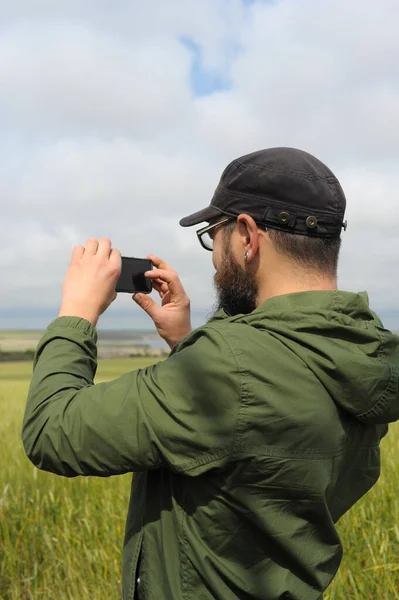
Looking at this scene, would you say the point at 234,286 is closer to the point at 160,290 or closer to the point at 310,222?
the point at 310,222

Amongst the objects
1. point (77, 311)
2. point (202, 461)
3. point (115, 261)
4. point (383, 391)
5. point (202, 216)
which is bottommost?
point (202, 461)

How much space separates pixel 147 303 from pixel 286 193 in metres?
0.56

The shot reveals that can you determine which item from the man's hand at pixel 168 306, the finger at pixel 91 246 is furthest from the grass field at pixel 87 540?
the finger at pixel 91 246

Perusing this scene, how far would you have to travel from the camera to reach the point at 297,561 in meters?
1.20

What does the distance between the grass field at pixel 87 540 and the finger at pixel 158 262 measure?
163cm

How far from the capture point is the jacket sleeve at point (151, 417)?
1.07 m

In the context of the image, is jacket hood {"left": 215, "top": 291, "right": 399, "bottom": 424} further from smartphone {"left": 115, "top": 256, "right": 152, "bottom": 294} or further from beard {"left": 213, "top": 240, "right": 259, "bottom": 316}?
smartphone {"left": 115, "top": 256, "right": 152, "bottom": 294}

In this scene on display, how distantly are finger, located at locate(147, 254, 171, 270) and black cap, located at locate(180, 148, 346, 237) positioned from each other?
0.35 m

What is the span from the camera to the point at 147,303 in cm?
170

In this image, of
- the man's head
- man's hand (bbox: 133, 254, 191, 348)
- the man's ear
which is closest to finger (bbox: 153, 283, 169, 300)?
man's hand (bbox: 133, 254, 191, 348)

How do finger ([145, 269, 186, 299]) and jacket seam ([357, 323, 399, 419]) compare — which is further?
finger ([145, 269, 186, 299])

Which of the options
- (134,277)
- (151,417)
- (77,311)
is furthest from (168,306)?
(151,417)

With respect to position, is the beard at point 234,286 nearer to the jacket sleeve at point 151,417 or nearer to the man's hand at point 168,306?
the jacket sleeve at point 151,417

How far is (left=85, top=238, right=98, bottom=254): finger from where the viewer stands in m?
1.33
